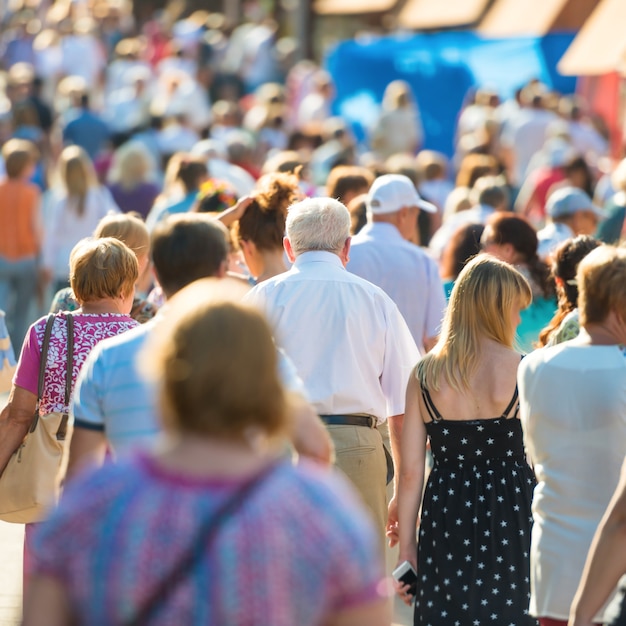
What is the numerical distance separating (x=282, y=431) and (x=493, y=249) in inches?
188

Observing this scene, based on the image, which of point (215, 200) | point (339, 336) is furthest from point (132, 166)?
point (339, 336)

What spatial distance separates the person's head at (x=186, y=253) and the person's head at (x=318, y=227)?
114 cm

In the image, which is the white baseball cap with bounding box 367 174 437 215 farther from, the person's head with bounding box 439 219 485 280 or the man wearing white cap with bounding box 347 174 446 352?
the person's head with bounding box 439 219 485 280

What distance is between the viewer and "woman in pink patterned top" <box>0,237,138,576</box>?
473cm

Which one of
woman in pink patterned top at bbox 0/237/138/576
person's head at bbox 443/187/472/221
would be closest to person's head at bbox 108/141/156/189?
person's head at bbox 443/187/472/221

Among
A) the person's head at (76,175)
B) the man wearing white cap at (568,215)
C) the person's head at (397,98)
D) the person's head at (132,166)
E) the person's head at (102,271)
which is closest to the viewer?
the person's head at (102,271)

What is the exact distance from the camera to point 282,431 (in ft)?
8.32

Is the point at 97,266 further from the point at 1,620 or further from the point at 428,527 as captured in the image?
the point at 1,620

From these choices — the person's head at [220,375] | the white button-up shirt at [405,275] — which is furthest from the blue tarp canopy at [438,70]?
the person's head at [220,375]

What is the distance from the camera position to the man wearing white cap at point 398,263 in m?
6.91

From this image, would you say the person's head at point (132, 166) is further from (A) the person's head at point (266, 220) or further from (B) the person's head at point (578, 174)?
(A) the person's head at point (266, 220)

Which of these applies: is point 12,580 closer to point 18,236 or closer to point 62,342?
point 62,342

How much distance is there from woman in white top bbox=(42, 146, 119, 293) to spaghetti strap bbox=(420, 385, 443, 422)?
20.8 ft

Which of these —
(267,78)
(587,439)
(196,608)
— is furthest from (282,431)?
(267,78)
